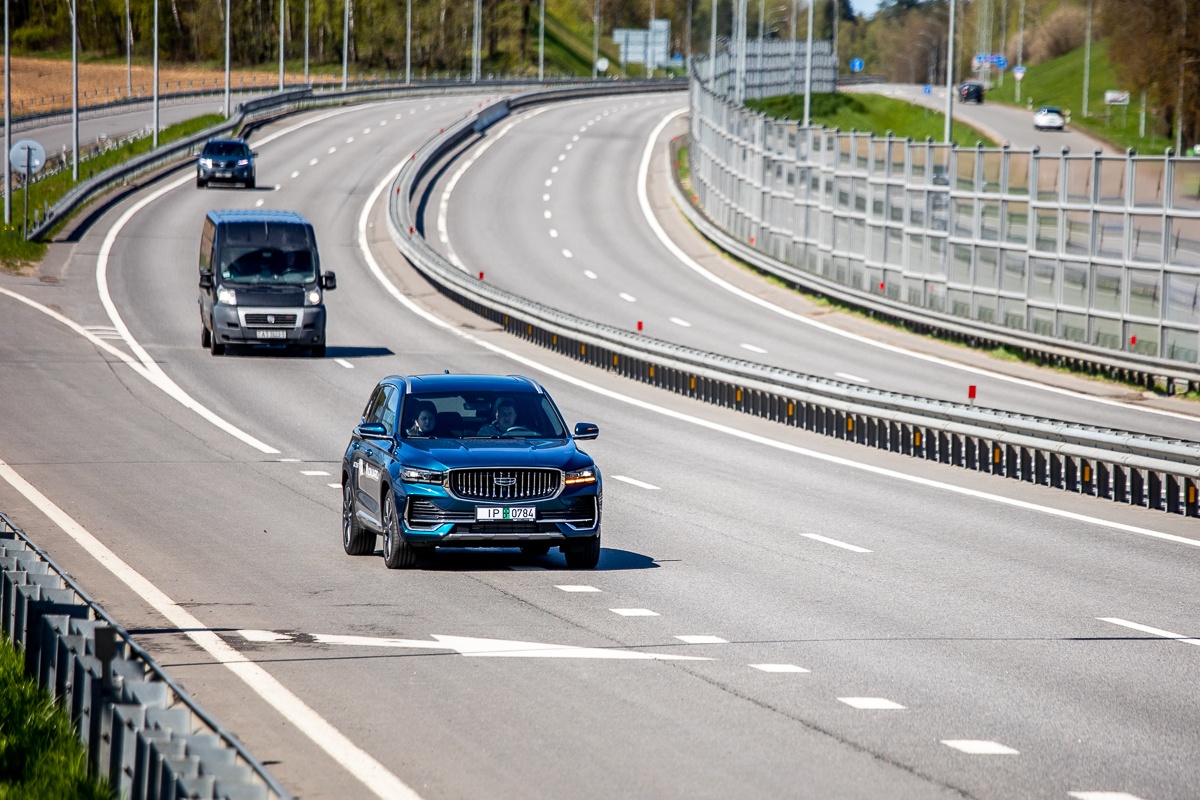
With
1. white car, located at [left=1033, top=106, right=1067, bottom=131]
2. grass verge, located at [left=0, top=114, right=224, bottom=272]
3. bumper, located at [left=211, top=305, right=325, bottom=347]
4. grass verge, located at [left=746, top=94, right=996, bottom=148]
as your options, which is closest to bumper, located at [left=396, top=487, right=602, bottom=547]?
bumper, located at [left=211, top=305, right=325, bottom=347]

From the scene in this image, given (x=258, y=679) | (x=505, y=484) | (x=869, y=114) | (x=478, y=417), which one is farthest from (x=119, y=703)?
(x=869, y=114)

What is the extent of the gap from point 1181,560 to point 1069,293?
19.4m

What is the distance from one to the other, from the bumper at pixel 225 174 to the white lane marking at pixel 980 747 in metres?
61.3

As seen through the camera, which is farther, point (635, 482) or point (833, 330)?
point (833, 330)

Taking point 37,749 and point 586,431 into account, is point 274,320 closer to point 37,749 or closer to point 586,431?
point 586,431

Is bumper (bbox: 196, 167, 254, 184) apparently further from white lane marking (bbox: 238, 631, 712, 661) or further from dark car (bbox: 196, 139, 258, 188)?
white lane marking (bbox: 238, 631, 712, 661)

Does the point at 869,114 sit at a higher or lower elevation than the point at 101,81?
lower

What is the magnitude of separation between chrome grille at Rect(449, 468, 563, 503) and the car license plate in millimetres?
74

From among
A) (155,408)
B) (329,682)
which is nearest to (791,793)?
(329,682)

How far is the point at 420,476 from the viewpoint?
584 inches

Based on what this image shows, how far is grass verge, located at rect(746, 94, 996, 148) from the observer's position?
10944cm

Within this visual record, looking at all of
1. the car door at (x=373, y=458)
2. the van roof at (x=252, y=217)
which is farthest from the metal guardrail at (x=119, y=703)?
the van roof at (x=252, y=217)

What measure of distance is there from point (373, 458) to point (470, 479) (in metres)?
1.28

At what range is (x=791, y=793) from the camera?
8.09 metres
